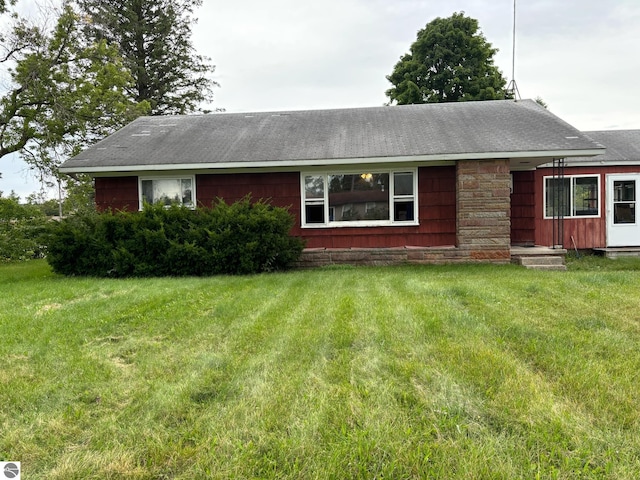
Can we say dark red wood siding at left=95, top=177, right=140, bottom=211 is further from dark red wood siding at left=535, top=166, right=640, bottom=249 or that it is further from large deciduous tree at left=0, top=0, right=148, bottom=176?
dark red wood siding at left=535, top=166, right=640, bottom=249

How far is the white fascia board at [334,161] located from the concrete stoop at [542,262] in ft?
7.77

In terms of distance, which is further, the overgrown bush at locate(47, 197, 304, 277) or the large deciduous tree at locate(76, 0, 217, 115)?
the large deciduous tree at locate(76, 0, 217, 115)

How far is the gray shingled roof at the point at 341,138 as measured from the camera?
9531mm

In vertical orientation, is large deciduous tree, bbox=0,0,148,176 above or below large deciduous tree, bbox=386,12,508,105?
below

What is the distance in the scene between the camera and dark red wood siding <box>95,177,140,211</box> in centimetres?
1073

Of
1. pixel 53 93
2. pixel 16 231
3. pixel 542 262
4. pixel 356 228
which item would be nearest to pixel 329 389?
pixel 356 228

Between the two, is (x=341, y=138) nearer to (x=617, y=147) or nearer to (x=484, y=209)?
(x=484, y=209)

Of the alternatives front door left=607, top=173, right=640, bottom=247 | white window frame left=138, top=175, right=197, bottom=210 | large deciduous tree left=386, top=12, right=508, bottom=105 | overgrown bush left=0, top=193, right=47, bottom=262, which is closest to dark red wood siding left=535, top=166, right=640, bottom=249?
front door left=607, top=173, right=640, bottom=247

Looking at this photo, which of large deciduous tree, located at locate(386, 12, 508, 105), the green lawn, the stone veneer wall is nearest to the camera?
the green lawn

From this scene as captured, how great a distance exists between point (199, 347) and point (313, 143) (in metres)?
7.80

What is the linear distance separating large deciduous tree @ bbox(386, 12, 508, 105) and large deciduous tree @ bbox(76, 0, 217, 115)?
13749 millimetres

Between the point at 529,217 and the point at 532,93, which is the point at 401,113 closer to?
the point at 529,217

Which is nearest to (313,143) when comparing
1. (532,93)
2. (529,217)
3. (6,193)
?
(529,217)

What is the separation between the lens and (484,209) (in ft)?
31.4
